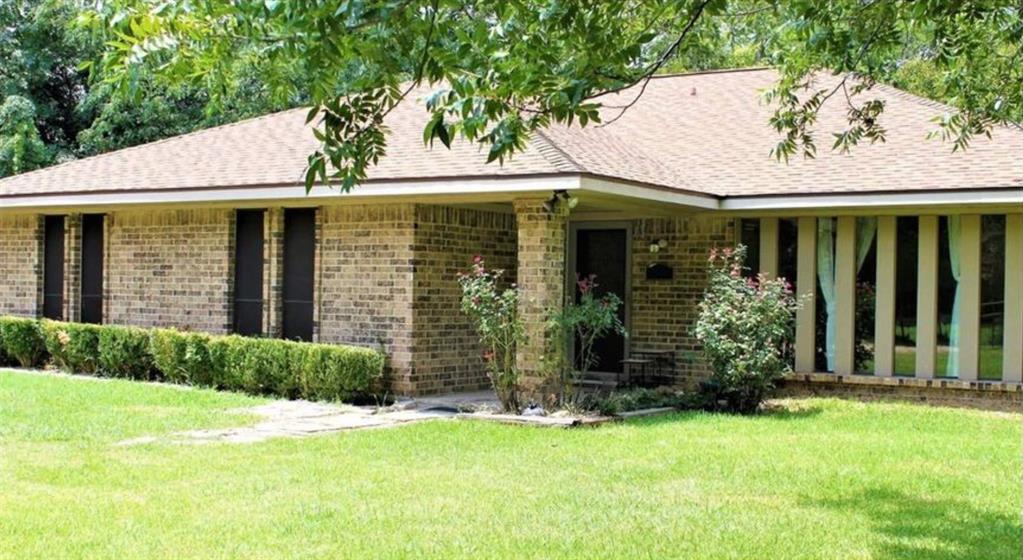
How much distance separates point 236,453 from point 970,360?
9123 mm

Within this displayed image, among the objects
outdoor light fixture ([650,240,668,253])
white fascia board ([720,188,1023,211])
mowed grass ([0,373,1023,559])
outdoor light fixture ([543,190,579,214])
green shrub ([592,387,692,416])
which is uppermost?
white fascia board ([720,188,1023,211])

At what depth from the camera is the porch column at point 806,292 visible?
47.7ft

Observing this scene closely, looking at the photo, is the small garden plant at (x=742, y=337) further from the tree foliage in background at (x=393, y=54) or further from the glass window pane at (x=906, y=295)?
the tree foliage in background at (x=393, y=54)

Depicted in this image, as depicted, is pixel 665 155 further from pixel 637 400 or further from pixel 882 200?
pixel 637 400

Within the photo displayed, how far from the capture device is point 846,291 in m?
14.3

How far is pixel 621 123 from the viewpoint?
58.4 ft

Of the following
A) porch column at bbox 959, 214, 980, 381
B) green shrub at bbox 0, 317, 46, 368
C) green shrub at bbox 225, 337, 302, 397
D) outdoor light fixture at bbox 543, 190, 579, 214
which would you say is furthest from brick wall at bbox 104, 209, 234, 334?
porch column at bbox 959, 214, 980, 381

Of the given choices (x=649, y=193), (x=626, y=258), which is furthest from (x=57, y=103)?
(x=649, y=193)

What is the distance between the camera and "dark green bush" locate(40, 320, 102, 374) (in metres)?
15.8

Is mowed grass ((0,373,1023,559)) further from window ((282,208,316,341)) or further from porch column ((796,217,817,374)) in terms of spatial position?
window ((282,208,316,341))

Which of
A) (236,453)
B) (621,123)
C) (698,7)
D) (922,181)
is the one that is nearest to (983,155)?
(922,181)

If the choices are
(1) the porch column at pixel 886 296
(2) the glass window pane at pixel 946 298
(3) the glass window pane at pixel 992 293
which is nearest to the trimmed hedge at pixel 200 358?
(1) the porch column at pixel 886 296

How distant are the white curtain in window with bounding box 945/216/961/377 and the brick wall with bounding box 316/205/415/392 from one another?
673 centimetres

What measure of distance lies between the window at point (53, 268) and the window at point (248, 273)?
4014 mm
